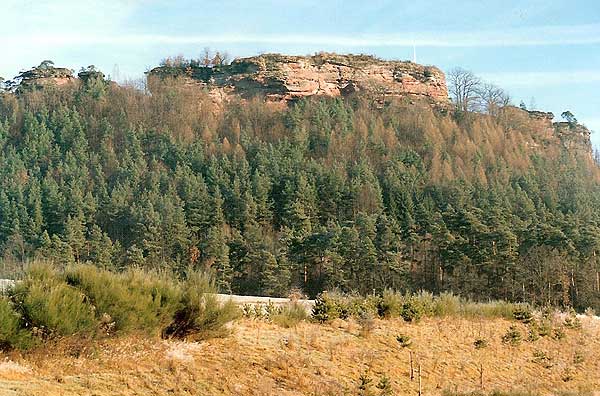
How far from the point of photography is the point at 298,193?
5194cm

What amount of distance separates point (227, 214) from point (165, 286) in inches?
1526

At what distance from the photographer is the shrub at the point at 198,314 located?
41.3 feet

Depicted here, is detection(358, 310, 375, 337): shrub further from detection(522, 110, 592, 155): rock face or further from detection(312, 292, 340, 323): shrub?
detection(522, 110, 592, 155): rock face

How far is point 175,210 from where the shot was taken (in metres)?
47.8

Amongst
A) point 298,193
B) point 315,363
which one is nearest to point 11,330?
point 315,363

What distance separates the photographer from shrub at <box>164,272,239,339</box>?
1259 cm

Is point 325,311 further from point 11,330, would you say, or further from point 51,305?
point 11,330

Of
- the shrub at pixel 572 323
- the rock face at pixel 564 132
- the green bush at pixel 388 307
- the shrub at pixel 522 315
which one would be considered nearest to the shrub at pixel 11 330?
the green bush at pixel 388 307

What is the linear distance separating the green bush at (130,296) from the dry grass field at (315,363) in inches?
12.9

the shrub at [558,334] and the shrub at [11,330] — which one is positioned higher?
the shrub at [11,330]

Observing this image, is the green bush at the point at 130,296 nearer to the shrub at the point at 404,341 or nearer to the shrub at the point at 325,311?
the shrub at the point at 325,311

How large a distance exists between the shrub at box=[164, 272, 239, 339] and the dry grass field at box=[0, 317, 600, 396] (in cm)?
27

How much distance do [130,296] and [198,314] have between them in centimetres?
173

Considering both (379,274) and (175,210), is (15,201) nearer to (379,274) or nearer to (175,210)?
(175,210)
